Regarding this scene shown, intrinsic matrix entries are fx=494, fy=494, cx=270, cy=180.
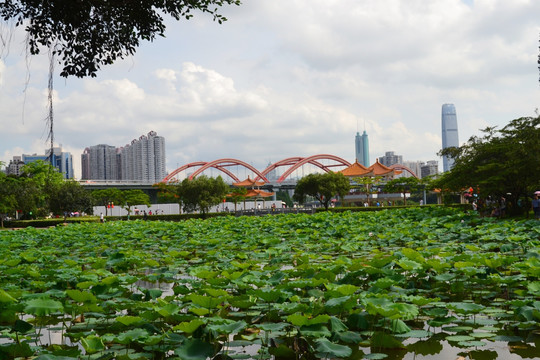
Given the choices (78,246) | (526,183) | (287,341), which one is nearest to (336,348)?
(287,341)

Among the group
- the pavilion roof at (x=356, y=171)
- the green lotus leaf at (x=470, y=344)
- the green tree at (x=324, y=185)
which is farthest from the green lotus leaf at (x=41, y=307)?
the pavilion roof at (x=356, y=171)

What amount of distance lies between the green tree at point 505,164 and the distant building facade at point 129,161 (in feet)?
368

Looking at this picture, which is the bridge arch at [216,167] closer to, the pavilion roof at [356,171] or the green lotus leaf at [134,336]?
the pavilion roof at [356,171]

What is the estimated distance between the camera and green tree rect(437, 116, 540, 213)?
16219mm

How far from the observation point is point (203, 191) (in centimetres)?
3778

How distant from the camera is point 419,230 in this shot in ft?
40.3

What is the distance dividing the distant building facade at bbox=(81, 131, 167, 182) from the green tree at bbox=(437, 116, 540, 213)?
112111 millimetres

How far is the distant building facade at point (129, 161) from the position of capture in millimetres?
128000

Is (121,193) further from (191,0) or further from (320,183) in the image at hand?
(191,0)

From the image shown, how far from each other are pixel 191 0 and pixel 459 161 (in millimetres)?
16740

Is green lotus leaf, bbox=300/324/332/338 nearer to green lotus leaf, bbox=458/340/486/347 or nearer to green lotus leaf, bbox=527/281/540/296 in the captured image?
green lotus leaf, bbox=458/340/486/347

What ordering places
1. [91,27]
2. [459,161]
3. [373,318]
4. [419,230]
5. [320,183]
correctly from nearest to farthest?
1. [373,318]
2. [91,27]
3. [419,230]
4. [459,161]
5. [320,183]

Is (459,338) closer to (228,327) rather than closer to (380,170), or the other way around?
(228,327)

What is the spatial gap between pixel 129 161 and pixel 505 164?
122574 mm
